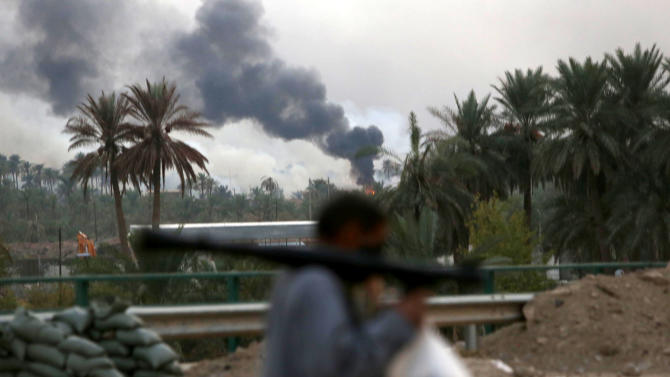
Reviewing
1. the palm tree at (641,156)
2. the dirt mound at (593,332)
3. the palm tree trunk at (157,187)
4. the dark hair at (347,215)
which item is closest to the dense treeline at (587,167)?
the palm tree at (641,156)

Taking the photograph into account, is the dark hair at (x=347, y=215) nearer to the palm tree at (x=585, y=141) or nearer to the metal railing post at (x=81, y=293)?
the metal railing post at (x=81, y=293)

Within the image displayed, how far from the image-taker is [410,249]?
108 ft

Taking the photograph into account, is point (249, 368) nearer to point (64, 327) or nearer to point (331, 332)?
point (64, 327)

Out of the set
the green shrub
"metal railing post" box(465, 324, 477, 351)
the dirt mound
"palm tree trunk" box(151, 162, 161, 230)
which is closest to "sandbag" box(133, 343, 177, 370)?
the dirt mound

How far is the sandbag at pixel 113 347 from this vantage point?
21.7ft

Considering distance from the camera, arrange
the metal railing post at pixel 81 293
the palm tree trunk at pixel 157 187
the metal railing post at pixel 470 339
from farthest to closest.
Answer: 1. the palm tree trunk at pixel 157 187
2. the metal railing post at pixel 470 339
3. the metal railing post at pixel 81 293

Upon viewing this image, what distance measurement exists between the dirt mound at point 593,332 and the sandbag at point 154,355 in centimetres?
389

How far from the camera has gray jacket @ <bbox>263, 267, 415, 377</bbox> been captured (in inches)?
75.7

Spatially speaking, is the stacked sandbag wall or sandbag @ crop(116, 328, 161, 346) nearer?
the stacked sandbag wall

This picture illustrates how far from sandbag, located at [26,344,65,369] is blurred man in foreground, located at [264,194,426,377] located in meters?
4.65

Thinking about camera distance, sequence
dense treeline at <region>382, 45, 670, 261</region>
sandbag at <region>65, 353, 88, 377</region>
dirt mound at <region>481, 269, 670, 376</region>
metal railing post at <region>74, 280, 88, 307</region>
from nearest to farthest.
Answer: sandbag at <region>65, 353, 88, 377</region> → metal railing post at <region>74, 280, 88, 307</region> → dirt mound at <region>481, 269, 670, 376</region> → dense treeline at <region>382, 45, 670, 261</region>

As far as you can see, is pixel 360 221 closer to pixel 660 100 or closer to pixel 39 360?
pixel 39 360

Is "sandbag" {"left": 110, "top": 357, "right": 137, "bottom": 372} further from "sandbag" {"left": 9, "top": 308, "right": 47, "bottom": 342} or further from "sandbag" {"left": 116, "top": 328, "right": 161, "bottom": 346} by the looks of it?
"sandbag" {"left": 9, "top": 308, "right": 47, "bottom": 342}

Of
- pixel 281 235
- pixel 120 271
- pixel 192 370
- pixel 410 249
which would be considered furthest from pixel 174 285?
pixel 281 235
